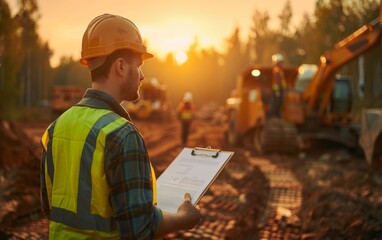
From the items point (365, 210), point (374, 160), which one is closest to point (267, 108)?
point (374, 160)

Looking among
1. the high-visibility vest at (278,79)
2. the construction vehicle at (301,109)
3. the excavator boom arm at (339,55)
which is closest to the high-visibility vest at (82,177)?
the excavator boom arm at (339,55)

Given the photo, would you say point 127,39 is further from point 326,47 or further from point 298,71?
point 326,47

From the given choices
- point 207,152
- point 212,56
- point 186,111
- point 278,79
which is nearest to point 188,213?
point 207,152

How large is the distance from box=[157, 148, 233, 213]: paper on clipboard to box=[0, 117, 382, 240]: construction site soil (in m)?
2.99

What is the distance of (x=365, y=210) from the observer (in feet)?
20.2

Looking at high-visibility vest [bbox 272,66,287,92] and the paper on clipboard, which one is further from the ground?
high-visibility vest [bbox 272,66,287,92]

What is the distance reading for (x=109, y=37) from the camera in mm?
1840

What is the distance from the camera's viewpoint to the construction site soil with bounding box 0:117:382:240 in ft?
18.0

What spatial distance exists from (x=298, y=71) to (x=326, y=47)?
1809 cm

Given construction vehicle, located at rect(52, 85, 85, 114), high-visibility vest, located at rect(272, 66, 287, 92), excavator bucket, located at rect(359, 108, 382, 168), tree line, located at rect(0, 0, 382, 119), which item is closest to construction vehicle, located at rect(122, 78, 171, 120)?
construction vehicle, located at rect(52, 85, 85, 114)

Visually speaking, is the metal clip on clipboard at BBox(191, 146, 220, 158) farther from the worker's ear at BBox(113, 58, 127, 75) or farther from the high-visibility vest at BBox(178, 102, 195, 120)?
the high-visibility vest at BBox(178, 102, 195, 120)

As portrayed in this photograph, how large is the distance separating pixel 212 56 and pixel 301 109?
5758 cm

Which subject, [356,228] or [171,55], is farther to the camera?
[171,55]

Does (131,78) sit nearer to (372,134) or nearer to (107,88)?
(107,88)
